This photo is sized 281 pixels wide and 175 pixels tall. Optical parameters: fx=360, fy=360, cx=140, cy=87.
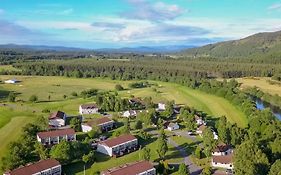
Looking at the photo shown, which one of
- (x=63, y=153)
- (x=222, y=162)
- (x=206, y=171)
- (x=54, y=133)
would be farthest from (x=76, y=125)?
(x=206, y=171)

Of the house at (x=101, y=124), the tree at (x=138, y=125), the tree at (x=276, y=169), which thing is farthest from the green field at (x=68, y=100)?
the tree at (x=276, y=169)

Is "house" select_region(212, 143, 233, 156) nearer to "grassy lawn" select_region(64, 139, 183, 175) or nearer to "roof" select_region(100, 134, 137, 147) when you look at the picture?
"grassy lawn" select_region(64, 139, 183, 175)

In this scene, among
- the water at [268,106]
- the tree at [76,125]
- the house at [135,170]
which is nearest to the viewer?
the house at [135,170]

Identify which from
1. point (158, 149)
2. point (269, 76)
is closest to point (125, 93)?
point (158, 149)

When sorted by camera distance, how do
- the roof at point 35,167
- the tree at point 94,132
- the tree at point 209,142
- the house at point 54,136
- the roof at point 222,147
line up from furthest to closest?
the tree at point 94,132
the house at point 54,136
the roof at point 222,147
the tree at point 209,142
the roof at point 35,167

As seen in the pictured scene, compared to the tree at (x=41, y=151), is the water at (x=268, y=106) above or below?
below

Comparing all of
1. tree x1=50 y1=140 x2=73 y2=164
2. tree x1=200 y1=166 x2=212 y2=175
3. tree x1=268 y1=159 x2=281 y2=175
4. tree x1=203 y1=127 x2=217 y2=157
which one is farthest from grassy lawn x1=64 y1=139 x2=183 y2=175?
tree x1=268 y1=159 x2=281 y2=175

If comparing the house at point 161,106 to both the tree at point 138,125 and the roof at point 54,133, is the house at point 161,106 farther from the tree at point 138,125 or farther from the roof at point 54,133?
the roof at point 54,133

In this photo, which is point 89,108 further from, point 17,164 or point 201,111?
point 17,164
